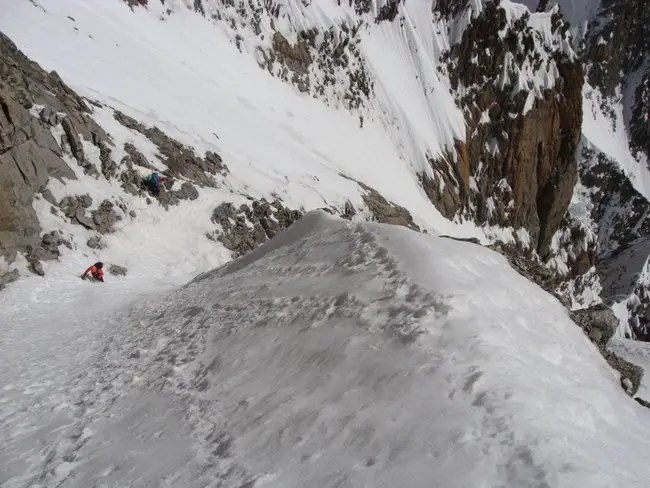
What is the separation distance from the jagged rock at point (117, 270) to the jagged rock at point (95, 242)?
0.83 m

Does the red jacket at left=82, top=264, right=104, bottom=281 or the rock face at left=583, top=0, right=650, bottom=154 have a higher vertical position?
the rock face at left=583, top=0, right=650, bottom=154

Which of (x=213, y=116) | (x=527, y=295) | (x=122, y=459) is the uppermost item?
(x=213, y=116)

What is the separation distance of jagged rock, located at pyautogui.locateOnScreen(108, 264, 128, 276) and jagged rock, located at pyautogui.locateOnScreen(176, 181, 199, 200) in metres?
4.56

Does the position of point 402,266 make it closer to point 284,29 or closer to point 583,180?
point 284,29

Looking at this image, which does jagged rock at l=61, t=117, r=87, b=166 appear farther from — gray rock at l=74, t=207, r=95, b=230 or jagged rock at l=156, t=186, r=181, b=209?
jagged rock at l=156, t=186, r=181, b=209

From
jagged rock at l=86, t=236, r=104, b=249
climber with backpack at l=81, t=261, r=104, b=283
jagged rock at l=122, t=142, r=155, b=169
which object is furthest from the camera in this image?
jagged rock at l=122, t=142, r=155, b=169

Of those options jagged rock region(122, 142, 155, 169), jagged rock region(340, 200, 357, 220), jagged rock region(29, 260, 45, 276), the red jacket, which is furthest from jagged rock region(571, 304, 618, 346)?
jagged rock region(340, 200, 357, 220)

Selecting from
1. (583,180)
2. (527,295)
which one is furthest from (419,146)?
(583,180)

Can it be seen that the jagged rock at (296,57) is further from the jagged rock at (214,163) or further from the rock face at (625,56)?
the rock face at (625,56)

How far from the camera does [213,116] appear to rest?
32.2 meters

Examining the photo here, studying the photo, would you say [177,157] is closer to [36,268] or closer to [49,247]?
[49,247]

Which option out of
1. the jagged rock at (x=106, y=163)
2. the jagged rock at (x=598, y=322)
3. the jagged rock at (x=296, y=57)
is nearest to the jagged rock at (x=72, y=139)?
the jagged rock at (x=106, y=163)

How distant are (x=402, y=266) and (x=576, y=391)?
3.05 m

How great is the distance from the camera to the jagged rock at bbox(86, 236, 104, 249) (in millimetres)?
16781
